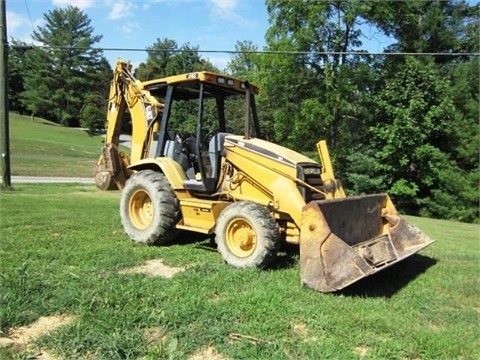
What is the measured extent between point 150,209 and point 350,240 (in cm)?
323

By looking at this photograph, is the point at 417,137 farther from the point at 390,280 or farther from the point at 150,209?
the point at 390,280

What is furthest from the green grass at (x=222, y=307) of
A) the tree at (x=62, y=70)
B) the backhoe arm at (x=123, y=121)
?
the tree at (x=62, y=70)

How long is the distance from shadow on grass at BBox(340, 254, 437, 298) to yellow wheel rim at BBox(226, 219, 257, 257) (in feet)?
4.45

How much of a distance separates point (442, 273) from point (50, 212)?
24.2 feet

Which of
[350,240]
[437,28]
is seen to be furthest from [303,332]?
[437,28]

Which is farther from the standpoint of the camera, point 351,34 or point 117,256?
point 351,34

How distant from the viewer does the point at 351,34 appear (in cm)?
2367

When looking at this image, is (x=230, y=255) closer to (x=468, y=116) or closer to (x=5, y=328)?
(x=5, y=328)

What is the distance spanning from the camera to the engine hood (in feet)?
21.4

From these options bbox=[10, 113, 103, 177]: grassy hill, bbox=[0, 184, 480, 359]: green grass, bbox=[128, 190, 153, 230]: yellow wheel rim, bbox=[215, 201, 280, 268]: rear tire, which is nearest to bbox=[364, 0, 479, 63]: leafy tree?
bbox=[10, 113, 103, 177]: grassy hill

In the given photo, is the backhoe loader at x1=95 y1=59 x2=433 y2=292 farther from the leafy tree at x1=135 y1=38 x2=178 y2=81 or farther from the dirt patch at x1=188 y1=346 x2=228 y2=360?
the leafy tree at x1=135 y1=38 x2=178 y2=81

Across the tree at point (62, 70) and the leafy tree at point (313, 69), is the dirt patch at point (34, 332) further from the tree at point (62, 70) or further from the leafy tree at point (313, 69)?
the tree at point (62, 70)

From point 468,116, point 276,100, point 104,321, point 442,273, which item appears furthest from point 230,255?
point 468,116

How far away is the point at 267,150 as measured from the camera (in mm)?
6664
